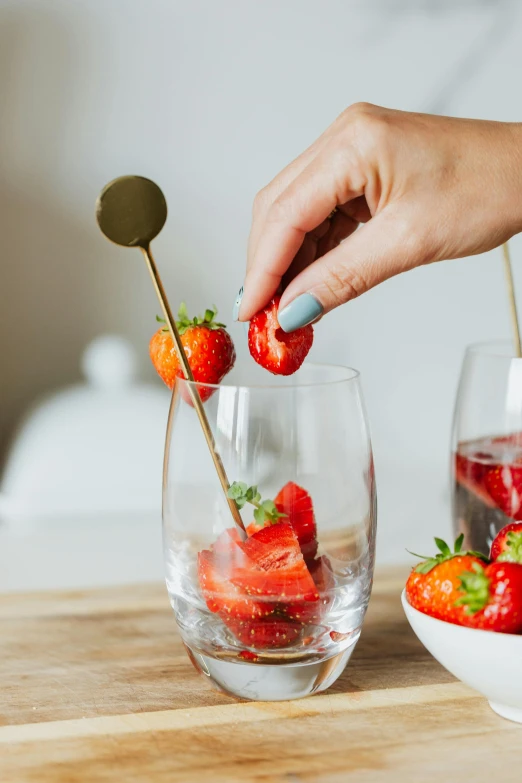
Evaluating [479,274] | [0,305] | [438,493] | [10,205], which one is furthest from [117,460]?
[479,274]

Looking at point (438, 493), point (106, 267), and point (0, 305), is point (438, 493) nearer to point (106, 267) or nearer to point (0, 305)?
point (106, 267)

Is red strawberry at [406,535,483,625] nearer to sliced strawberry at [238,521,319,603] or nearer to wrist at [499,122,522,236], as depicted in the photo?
sliced strawberry at [238,521,319,603]

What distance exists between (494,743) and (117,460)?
938 mm

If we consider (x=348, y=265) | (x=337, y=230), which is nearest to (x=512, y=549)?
(x=348, y=265)

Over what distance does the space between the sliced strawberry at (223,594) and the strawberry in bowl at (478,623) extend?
5.1 inches

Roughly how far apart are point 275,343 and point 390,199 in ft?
0.51

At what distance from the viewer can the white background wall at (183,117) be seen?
4.63 ft

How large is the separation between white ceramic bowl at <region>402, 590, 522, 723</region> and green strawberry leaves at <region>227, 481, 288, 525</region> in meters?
0.14

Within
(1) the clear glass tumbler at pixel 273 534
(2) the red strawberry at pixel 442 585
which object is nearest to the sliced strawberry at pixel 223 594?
(1) the clear glass tumbler at pixel 273 534

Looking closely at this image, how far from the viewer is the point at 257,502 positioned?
0.68 m

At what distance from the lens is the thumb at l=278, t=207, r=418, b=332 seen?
2.47ft

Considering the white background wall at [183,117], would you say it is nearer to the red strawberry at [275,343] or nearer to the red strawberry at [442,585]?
the red strawberry at [275,343]

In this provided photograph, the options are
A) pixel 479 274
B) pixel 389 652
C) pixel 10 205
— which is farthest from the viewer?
pixel 479 274

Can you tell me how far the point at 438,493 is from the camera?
168 centimetres
